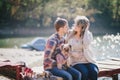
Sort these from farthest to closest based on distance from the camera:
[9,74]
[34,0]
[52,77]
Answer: [34,0] < [9,74] < [52,77]

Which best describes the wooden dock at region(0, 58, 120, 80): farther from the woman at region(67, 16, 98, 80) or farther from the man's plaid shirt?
the woman at region(67, 16, 98, 80)

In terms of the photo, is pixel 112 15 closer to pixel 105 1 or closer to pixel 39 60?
pixel 105 1

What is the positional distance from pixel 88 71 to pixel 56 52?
2.21ft

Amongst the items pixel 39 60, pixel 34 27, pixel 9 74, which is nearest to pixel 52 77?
pixel 9 74

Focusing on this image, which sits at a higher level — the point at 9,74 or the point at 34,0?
the point at 34,0

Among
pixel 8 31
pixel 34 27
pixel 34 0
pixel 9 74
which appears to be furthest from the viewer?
pixel 34 0

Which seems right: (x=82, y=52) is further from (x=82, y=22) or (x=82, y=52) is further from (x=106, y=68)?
(x=106, y=68)

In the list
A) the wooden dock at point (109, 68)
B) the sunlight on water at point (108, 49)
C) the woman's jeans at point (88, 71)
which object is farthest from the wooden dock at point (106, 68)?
the sunlight on water at point (108, 49)

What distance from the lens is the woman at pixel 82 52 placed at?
6.15 meters

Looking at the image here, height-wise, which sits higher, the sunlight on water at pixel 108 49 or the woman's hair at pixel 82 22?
the woman's hair at pixel 82 22

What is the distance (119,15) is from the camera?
56.5 metres

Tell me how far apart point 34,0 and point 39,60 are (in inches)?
1574

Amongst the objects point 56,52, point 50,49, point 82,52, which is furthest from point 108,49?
point 50,49

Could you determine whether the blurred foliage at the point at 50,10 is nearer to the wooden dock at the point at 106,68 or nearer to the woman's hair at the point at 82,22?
the wooden dock at the point at 106,68
